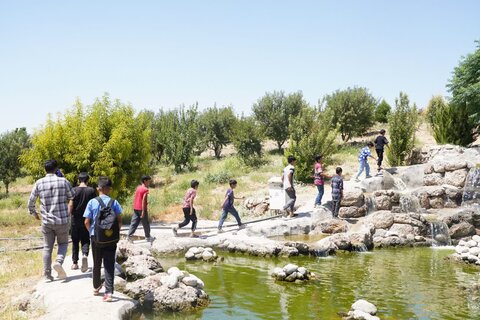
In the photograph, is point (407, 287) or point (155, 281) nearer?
point (155, 281)

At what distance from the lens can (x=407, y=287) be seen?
988 cm

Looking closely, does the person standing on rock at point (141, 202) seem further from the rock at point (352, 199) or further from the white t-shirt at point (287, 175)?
the rock at point (352, 199)

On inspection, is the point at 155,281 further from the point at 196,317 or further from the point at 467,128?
the point at 467,128

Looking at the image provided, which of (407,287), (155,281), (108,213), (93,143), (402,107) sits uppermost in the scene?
(402,107)

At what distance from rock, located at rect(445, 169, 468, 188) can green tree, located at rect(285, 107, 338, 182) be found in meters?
6.74

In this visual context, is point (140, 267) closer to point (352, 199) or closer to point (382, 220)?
point (382, 220)

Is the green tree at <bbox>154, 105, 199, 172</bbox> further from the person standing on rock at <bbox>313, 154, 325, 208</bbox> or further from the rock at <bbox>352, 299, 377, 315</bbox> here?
the rock at <bbox>352, 299, 377, 315</bbox>

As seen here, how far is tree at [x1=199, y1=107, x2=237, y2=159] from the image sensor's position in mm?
43688

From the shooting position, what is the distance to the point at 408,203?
1848 centimetres

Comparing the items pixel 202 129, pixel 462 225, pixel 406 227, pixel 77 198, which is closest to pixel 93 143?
pixel 77 198

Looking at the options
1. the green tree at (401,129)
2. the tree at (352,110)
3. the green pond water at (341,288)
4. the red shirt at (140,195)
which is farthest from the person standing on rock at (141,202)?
the tree at (352,110)

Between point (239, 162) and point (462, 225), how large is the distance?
20486mm

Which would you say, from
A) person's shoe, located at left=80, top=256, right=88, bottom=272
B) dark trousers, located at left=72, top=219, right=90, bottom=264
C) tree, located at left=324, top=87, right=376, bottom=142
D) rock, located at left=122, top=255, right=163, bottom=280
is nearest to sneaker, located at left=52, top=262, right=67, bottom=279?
person's shoe, located at left=80, top=256, right=88, bottom=272

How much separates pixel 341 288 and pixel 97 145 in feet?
35.2
